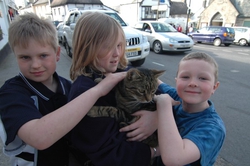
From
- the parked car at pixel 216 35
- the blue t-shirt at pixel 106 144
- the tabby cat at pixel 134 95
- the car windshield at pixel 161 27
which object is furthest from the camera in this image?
the parked car at pixel 216 35

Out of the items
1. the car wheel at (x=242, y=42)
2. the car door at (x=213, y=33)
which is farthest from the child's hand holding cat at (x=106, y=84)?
the car wheel at (x=242, y=42)

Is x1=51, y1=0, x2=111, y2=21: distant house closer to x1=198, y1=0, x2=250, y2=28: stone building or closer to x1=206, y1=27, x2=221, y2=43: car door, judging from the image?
x1=198, y1=0, x2=250, y2=28: stone building

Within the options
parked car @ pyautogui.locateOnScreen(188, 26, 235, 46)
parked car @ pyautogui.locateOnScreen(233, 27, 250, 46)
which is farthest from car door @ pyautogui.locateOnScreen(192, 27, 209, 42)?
parked car @ pyautogui.locateOnScreen(233, 27, 250, 46)

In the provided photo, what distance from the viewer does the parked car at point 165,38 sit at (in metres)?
9.97

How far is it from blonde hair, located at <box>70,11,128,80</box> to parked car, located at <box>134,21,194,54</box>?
9.23 meters

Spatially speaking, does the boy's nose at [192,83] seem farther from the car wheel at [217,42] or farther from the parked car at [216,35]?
the car wheel at [217,42]

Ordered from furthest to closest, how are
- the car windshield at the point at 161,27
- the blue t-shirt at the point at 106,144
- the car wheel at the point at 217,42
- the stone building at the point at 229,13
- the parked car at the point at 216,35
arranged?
the stone building at the point at 229,13, the car wheel at the point at 217,42, the parked car at the point at 216,35, the car windshield at the point at 161,27, the blue t-shirt at the point at 106,144

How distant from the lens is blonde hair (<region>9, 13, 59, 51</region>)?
51.5 inches

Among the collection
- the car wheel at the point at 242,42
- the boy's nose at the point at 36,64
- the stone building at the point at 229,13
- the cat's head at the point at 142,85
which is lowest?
the car wheel at the point at 242,42

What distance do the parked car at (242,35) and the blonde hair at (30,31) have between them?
65.5 feet

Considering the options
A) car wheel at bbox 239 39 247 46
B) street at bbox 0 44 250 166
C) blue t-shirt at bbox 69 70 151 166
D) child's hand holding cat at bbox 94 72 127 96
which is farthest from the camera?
car wheel at bbox 239 39 247 46

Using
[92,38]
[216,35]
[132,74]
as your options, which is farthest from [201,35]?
[92,38]

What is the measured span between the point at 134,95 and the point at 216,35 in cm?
1739

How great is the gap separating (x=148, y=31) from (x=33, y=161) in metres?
11.0
